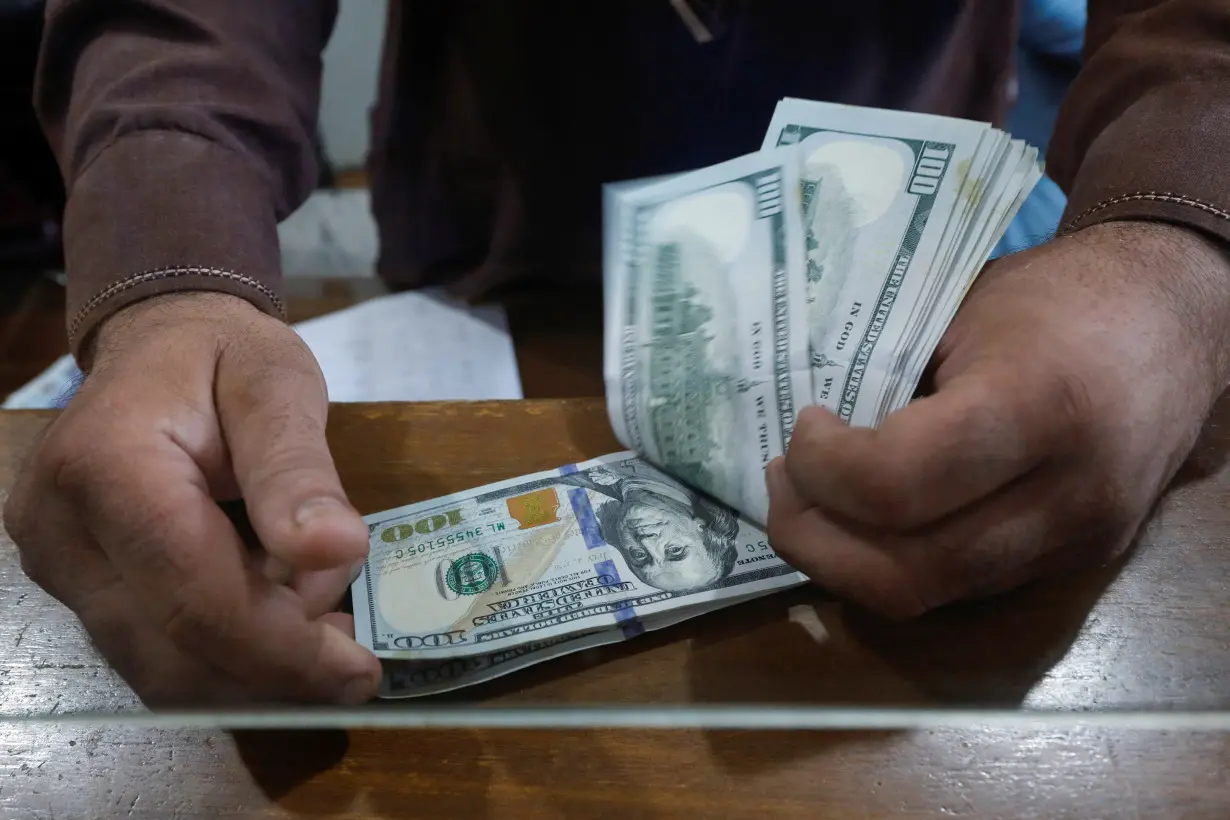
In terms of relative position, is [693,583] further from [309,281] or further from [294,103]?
[309,281]

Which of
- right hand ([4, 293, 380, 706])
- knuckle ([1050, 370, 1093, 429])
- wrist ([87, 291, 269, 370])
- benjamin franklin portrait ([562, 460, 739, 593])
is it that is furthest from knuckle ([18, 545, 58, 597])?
knuckle ([1050, 370, 1093, 429])

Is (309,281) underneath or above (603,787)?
underneath

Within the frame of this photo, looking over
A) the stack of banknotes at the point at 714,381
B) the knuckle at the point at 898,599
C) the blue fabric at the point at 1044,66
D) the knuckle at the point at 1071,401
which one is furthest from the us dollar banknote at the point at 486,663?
the blue fabric at the point at 1044,66

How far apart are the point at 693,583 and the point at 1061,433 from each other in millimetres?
195

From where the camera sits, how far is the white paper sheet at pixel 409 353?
760 mm

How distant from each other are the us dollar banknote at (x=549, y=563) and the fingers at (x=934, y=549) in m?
0.03

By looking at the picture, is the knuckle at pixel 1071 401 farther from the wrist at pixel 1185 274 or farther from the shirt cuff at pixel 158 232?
the shirt cuff at pixel 158 232

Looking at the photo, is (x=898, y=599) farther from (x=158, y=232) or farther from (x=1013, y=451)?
(x=158, y=232)

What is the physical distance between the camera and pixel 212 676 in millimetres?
374

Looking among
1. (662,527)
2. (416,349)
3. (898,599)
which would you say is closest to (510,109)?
(416,349)

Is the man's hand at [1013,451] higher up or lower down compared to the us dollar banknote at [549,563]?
higher up

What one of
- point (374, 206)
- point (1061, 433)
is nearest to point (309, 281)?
point (374, 206)

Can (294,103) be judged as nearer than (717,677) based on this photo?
No

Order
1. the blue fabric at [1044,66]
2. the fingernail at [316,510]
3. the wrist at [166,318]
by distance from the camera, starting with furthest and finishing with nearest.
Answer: the blue fabric at [1044,66], the wrist at [166,318], the fingernail at [316,510]
